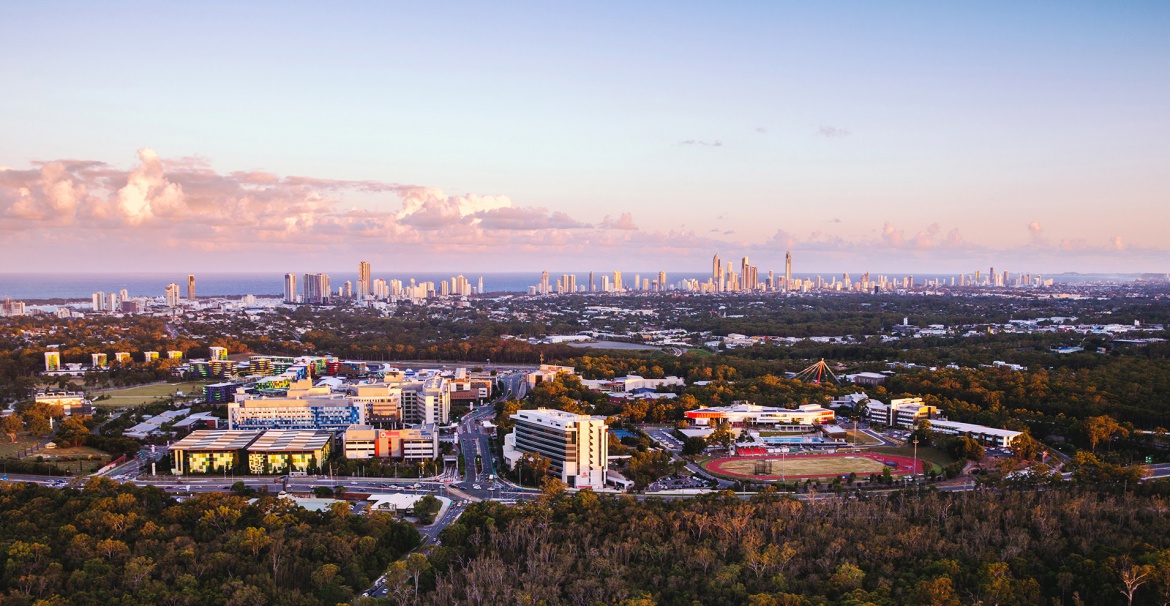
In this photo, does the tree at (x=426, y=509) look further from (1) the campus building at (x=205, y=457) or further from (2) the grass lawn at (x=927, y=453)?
(2) the grass lawn at (x=927, y=453)

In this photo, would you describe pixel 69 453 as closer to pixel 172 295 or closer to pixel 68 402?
pixel 68 402

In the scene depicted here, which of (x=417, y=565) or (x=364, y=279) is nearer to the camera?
(x=417, y=565)

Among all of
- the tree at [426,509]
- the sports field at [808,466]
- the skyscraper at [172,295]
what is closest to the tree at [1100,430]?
the sports field at [808,466]

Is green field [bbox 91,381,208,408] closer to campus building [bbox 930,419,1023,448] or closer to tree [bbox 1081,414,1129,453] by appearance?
campus building [bbox 930,419,1023,448]

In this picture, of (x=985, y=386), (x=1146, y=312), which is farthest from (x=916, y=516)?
(x=1146, y=312)

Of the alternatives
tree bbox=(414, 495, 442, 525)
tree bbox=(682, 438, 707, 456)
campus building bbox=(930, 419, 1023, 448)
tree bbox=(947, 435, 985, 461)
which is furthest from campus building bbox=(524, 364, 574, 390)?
tree bbox=(947, 435, 985, 461)

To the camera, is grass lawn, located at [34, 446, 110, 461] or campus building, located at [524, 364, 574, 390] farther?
campus building, located at [524, 364, 574, 390]

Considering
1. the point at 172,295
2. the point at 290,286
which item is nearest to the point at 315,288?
the point at 290,286
